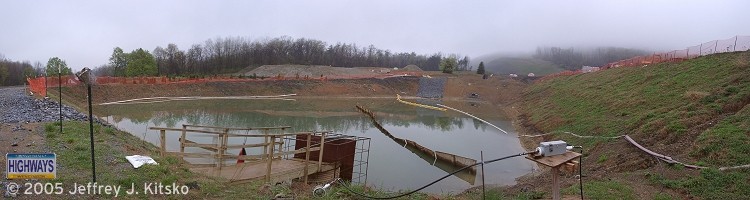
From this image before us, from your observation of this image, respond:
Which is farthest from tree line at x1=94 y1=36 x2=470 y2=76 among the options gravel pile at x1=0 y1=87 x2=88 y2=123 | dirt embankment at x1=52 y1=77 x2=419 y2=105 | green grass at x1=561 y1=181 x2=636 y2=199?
green grass at x1=561 y1=181 x2=636 y2=199

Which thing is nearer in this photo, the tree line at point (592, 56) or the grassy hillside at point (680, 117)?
the grassy hillside at point (680, 117)

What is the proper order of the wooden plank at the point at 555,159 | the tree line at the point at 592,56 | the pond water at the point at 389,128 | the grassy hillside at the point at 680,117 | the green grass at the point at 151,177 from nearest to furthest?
1. the wooden plank at the point at 555,159
2. the green grass at the point at 151,177
3. the grassy hillside at the point at 680,117
4. the pond water at the point at 389,128
5. the tree line at the point at 592,56

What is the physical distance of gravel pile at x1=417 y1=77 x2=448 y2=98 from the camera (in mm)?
64438

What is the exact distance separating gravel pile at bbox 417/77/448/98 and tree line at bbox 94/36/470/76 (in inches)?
963

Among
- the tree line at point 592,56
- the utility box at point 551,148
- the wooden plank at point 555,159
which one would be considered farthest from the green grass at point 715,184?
the tree line at point 592,56

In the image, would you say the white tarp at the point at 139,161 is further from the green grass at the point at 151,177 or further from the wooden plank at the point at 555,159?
the wooden plank at the point at 555,159

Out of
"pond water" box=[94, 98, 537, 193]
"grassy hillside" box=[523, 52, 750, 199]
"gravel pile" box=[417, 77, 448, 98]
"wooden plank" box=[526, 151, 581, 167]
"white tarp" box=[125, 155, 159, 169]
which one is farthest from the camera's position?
"gravel pile" box=[417, 77, 448, 98]

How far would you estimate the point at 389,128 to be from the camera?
31.0 metres

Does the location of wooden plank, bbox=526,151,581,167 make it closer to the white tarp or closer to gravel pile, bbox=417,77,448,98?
the white tarp

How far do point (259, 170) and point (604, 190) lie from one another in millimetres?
8424

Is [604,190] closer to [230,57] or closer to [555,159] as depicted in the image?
[555,159]

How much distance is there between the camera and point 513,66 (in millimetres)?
192375

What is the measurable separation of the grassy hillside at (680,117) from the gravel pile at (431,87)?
102 ft

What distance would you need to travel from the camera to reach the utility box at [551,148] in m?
6.43
